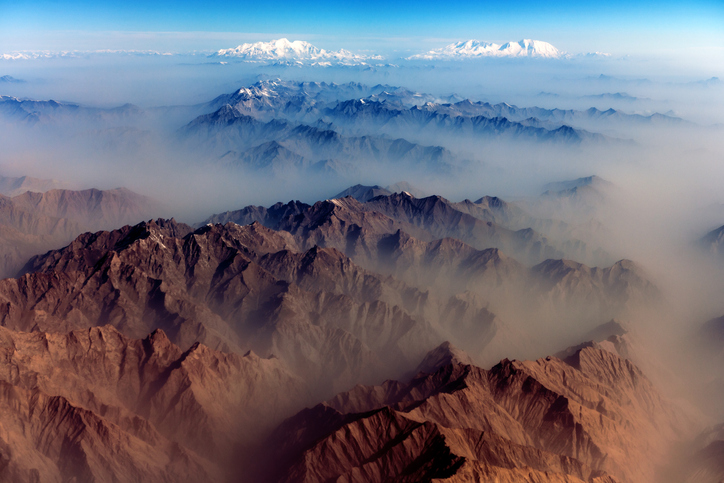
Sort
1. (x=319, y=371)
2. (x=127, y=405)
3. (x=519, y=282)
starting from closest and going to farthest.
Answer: (x=127, y=405), (x=319, y=371), (x=519, y=282)

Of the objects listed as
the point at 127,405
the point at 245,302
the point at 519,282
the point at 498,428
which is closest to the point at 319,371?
the point at 245,302

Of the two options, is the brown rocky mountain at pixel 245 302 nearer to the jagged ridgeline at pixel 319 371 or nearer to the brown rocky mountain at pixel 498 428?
the jagged ridgeline at pixel 319 371

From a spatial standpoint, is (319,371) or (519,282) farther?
(519,282)

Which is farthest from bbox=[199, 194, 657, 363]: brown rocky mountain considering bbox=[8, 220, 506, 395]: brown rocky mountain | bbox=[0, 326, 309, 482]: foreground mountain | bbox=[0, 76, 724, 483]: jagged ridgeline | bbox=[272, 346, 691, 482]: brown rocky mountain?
bbox=[0, 326, 309, 482]: foreground mountain

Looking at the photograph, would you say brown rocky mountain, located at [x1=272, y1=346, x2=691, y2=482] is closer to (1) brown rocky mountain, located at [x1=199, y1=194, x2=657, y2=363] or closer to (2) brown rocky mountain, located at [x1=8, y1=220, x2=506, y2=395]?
(2) brown rocky mountain, located at [x1=8, y1=220, x2=506, y2=395]

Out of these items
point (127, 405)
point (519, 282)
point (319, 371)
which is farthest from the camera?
point (519, 282)

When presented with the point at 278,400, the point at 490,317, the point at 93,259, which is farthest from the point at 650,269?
the point at 93,259

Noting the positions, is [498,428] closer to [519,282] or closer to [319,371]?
[319,371]

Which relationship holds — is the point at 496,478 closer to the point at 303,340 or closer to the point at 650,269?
→ the point at 303,340

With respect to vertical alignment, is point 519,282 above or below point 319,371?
above

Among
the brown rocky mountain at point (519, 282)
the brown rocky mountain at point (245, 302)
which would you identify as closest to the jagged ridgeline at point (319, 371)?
the brown rocky mountain at point (245, 302)
